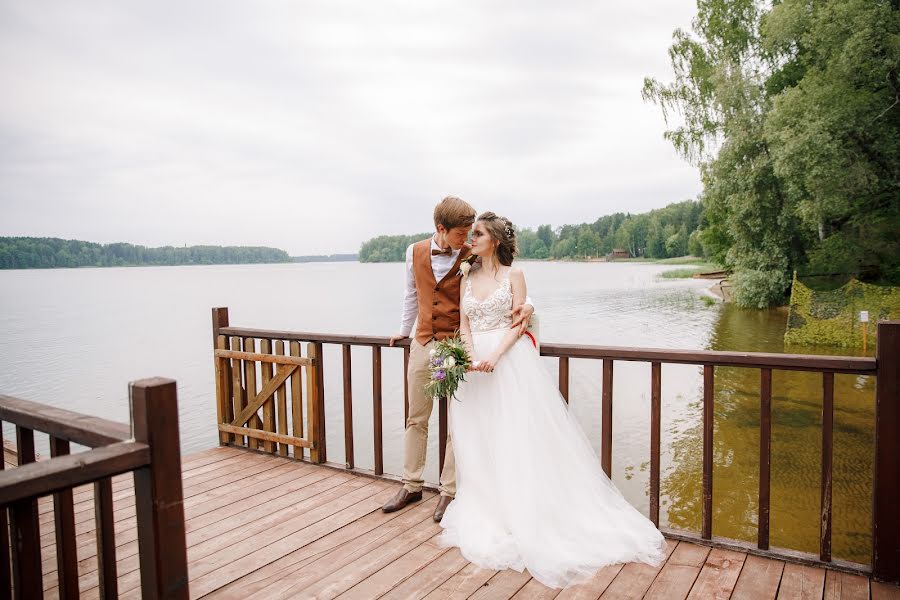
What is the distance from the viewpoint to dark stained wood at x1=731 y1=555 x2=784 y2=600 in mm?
2327

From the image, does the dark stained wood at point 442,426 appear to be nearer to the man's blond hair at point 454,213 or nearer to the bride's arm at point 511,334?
the bride's arm at point 511,334

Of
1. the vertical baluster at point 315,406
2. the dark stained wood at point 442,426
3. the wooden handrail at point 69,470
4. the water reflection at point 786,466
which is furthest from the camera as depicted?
the water reflection at point 786,466

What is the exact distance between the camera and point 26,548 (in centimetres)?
136

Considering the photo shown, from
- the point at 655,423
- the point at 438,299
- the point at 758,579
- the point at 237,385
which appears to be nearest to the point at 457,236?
the point at 438,299

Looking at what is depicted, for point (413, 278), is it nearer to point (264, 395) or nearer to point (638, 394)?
point (264, 395)

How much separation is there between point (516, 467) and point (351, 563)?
936mm

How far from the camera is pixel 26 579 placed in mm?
1385

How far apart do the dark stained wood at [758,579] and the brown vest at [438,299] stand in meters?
1.82

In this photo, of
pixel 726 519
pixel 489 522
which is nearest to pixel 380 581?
pixel 489 522

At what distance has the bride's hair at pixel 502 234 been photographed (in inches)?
120

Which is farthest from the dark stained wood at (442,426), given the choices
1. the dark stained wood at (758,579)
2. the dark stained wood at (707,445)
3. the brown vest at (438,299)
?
the dark stained wood at (758,579)

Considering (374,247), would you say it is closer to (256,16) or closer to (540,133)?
(540,133)

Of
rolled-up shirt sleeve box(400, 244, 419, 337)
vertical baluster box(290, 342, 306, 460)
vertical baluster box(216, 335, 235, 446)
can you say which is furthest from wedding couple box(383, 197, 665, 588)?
vertical baluster box(216, 335, 235, 446)

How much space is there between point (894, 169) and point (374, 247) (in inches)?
2848
